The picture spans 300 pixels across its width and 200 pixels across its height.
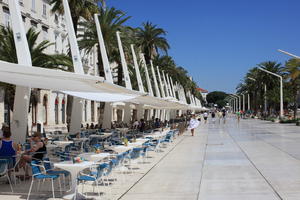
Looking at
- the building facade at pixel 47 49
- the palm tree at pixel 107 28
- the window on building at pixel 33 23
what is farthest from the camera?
the window on building at pixel 33 23

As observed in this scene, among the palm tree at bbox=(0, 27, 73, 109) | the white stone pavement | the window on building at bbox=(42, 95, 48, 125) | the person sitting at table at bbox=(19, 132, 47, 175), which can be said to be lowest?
the white stone pavement

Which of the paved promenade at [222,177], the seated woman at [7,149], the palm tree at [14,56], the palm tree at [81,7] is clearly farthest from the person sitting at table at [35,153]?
the palm tree at [81,7]

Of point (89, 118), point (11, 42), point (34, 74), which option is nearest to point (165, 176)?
point (34, 74)

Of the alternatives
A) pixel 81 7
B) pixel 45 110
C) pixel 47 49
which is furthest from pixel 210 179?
pixel 45 110

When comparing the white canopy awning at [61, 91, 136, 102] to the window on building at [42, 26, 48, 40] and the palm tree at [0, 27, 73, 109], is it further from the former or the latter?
the window on building at [42, 26, 48, 40]

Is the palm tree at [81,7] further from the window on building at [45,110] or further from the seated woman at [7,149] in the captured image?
the seated woman at [7,149]

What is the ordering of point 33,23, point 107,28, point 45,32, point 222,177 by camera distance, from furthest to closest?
point 45,32
point 33,23
point 107,28
point 222,177

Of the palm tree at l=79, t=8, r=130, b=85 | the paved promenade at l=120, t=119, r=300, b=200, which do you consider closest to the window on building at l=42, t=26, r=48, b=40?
the palm tree at l=79, t=8, r=130, b=85

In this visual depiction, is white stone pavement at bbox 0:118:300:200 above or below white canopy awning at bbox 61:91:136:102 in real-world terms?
below

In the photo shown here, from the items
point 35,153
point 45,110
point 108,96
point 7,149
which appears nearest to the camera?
point 7,149

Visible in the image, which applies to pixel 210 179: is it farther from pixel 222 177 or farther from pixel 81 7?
pixel 81 7

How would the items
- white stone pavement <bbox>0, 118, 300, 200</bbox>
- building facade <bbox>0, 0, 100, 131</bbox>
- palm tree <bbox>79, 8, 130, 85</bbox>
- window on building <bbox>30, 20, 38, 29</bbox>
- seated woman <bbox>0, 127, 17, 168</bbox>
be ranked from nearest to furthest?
1. white stone pavement <bbox>0, 118, 300, 200</bbox>
2. seated woman <bbox>0, 127, 17, 168</bbox>
3. palm tree <bbox>79, 8, 130, 85</bbox>
4. building facade <bbox>0, 0, 100, 131</bbox>
5. window on building <bbox>30, 20, 38, 29</bbox>

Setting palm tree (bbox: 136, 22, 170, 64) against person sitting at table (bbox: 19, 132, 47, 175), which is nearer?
person sitting at table (bbox: 19, 132, 47, 175)

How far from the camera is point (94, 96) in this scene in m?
16.9
